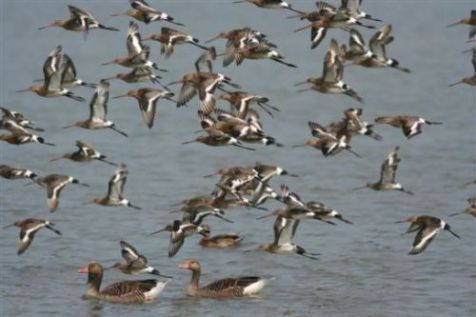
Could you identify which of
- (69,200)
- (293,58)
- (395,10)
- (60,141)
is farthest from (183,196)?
(395,10)

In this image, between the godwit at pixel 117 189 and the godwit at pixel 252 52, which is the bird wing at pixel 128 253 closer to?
the godwit at pixel 117 189

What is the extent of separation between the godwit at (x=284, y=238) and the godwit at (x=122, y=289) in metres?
1.93

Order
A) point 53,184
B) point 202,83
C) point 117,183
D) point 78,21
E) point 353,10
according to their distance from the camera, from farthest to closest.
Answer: point 117,183 < point 78,21 < point 353,10 < point 53,184 < point 202,83

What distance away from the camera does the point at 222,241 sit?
20297mm

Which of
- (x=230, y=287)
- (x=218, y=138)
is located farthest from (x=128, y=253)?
(x=218, y=138)

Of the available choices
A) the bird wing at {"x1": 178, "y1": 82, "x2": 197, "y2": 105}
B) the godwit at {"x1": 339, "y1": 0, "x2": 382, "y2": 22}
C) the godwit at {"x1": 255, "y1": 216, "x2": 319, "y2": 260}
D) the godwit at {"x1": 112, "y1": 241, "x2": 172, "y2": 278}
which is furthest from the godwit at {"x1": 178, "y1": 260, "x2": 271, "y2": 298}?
the godwit at {"x1": 339, "y1": 0, "x2": 382, "y2": 22}

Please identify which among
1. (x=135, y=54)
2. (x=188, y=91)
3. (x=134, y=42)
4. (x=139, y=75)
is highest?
(x=134, y=42)

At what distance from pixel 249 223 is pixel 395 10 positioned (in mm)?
47114

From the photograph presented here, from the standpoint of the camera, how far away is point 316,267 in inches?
750

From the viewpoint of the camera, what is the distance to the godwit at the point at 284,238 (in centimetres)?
1888

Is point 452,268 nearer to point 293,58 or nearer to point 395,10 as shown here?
point 293,58

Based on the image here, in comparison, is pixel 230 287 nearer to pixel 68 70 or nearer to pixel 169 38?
pixel 169 38

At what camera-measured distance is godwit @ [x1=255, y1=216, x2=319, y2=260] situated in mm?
18875

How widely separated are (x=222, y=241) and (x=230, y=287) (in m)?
3.13
